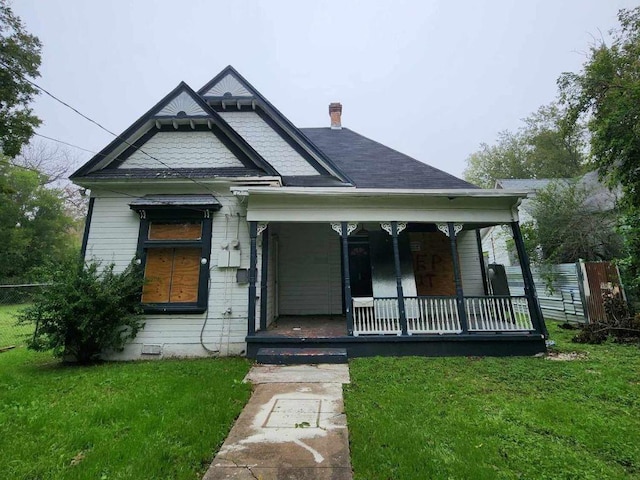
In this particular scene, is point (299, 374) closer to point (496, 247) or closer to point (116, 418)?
point (116, 418)

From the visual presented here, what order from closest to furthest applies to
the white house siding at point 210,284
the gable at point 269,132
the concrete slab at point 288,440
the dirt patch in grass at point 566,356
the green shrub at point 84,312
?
the concrete slab at point 288,440 < the green shrub at point 84,312 < the dirt patch in grass at point 566,356 < the white house siding at point 210,284 < the gable at point 269,132

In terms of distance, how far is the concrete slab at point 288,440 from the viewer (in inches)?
88.5

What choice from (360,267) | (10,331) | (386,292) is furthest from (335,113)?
(10,331)

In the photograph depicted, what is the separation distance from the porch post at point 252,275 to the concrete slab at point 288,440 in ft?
5.30

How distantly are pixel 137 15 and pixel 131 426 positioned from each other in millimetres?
19668

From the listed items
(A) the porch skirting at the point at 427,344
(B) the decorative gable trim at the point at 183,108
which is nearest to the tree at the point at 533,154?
(A) the porch skirting at the point at 427,344

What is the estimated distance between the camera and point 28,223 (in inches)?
728

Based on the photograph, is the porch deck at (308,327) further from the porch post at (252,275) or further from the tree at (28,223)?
the tree at (28,223)

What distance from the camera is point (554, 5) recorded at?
15.5 metres

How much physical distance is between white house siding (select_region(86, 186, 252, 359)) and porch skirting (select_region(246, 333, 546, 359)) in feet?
2.22

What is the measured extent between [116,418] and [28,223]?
22.9 m

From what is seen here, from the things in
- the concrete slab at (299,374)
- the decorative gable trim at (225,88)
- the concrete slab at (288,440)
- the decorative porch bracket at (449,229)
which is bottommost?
the concrete slab at (288,440)

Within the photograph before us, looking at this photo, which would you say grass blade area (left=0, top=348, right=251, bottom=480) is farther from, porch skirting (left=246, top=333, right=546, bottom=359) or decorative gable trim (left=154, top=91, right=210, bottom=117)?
decorative gable trim (left=154, top=91, right=210, bottom=117)

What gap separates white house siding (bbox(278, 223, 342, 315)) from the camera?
7.96 metres
